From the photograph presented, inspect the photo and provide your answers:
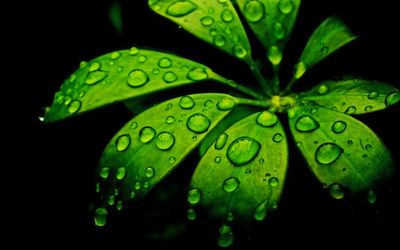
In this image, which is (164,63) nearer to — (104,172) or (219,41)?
(219,41)

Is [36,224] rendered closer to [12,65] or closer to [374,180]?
[12,65]

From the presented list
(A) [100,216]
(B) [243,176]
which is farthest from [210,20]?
(A) [100,216]

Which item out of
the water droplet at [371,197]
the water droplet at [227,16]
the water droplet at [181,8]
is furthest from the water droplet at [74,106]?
the water droplet at [371,197]

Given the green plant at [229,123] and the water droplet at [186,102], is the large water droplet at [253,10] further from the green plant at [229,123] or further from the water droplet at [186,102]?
the water droplet at [186,102]

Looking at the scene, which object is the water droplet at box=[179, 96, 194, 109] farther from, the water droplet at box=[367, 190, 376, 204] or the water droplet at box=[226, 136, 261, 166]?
the water droplet at box=[367, 190, 376, 204]

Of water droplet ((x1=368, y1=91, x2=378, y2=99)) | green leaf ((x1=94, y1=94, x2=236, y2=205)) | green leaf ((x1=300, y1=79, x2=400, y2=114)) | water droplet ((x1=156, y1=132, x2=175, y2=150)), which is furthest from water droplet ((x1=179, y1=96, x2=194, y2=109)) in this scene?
water droplet ((x1=368, y1=91, x2=378, y2=99))

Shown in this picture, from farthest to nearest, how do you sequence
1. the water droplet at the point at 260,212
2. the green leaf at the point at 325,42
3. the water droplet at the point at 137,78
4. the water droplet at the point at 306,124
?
the green leaf at the point at 325,42, the water droplet at the point at 137,78, the water droplet at the point at 306,124, the water droplet at the point at 260,212

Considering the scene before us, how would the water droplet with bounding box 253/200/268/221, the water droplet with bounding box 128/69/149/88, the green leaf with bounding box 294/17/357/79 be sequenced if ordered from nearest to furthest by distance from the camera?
the water droplet with bounding box 253/200/268/221
the water droplet with bounding box 128/69/149/88
the green leaf with bounding box 294/17/357/79
